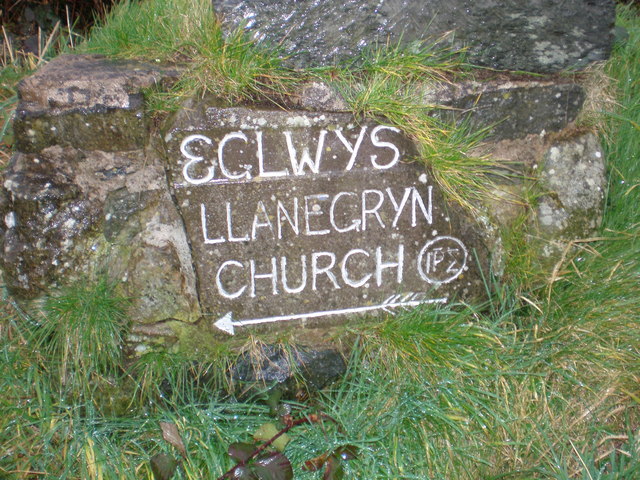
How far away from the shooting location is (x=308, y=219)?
7.34 feet

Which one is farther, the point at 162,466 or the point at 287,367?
→ the point at 287,367

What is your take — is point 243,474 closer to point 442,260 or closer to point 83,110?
point 442,260

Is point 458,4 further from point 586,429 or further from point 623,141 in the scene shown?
point 586,429

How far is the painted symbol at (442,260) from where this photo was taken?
234cm

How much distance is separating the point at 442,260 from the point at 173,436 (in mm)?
1200

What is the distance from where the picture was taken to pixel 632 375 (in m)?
2.12

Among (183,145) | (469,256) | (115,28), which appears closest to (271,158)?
(183,145)

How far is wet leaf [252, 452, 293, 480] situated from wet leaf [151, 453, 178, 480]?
0.27m

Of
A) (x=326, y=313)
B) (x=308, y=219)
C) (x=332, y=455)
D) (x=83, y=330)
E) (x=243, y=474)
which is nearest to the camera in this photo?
(x=243, y=474)

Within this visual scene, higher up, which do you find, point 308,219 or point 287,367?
point 308,219

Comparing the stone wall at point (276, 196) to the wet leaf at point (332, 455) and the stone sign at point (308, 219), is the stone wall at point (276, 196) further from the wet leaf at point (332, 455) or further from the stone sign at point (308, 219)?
the wet leaf at point (332, 455)

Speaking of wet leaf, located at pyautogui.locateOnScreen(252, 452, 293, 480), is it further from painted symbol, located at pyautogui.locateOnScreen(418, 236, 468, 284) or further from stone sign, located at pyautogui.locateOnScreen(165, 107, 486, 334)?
painted symbol, located at pyautogui.locateOnScreen(418, 236, 468, 284)

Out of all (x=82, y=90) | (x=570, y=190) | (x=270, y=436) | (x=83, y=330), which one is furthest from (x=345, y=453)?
(x=82, y=90)

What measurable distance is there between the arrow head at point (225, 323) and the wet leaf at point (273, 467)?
563 mm
